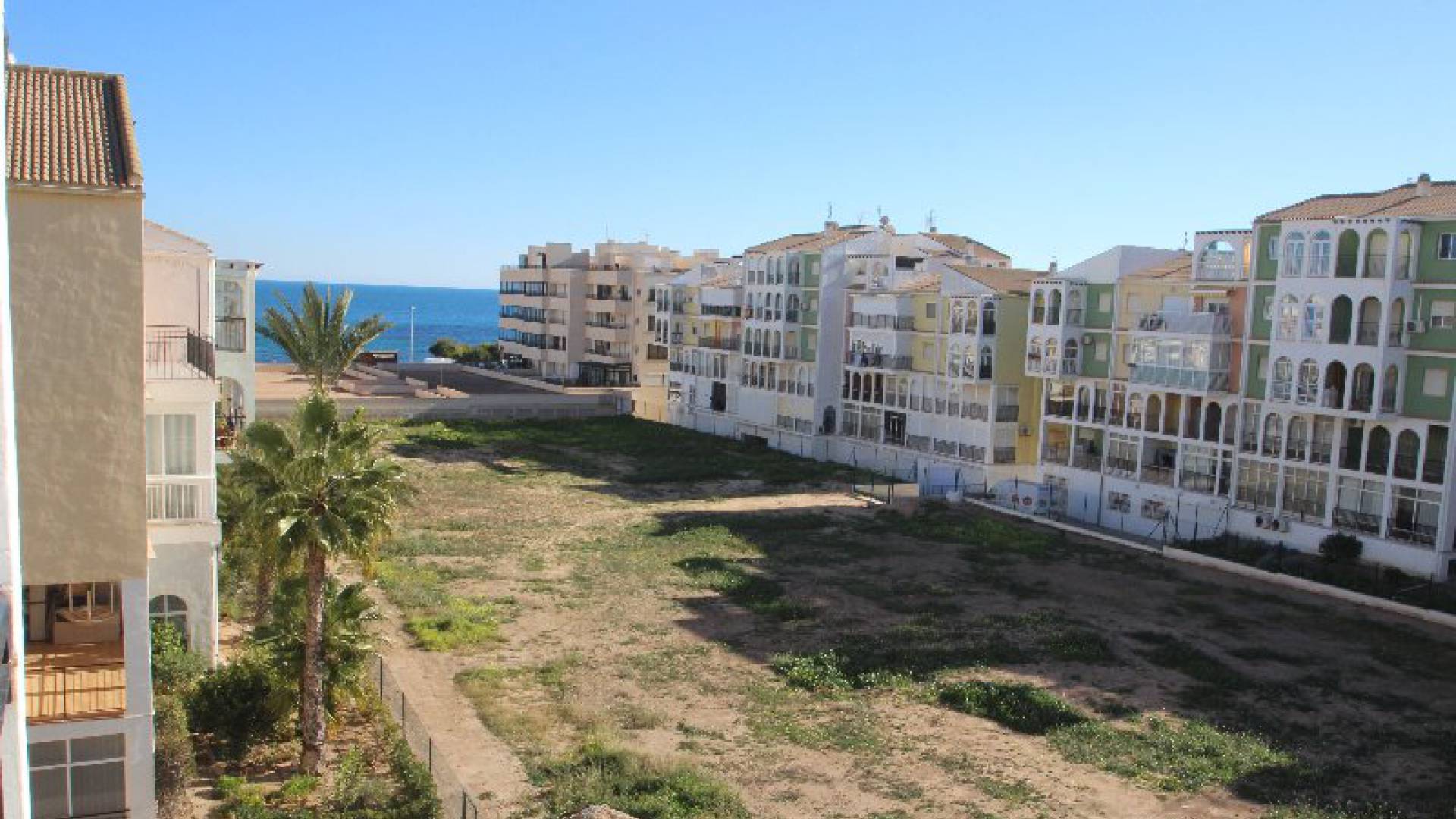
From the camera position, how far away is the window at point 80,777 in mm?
18641

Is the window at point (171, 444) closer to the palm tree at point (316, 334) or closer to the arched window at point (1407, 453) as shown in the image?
the palm tree at point (316, 334)

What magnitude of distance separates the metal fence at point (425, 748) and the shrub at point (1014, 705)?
515 inches

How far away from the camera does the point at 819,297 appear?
77.2 metres

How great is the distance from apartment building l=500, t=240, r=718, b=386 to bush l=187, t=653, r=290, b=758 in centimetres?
7869

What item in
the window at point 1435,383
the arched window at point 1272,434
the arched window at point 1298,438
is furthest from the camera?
the arched window at point 1272,434

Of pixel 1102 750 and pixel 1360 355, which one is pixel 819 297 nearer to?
pixel 1360 355

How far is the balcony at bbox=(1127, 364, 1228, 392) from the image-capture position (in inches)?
2122

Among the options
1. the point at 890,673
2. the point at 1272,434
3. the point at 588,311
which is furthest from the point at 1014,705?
the point at 588,311

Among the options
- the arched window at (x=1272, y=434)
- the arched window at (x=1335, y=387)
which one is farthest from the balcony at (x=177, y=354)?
the arched window at (x=1272, y=434)

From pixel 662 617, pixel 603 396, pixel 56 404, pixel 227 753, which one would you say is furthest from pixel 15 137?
pixel 603 396

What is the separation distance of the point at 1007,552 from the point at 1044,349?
1522 cm

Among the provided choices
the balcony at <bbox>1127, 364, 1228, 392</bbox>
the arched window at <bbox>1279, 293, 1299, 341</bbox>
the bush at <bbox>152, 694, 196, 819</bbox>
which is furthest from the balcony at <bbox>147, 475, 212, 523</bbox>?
the balcony at <bbox>1127, 364, 1228, 392</bbox>

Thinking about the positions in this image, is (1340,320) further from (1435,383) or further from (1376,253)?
(1435,383)

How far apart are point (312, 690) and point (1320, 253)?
4198cm
